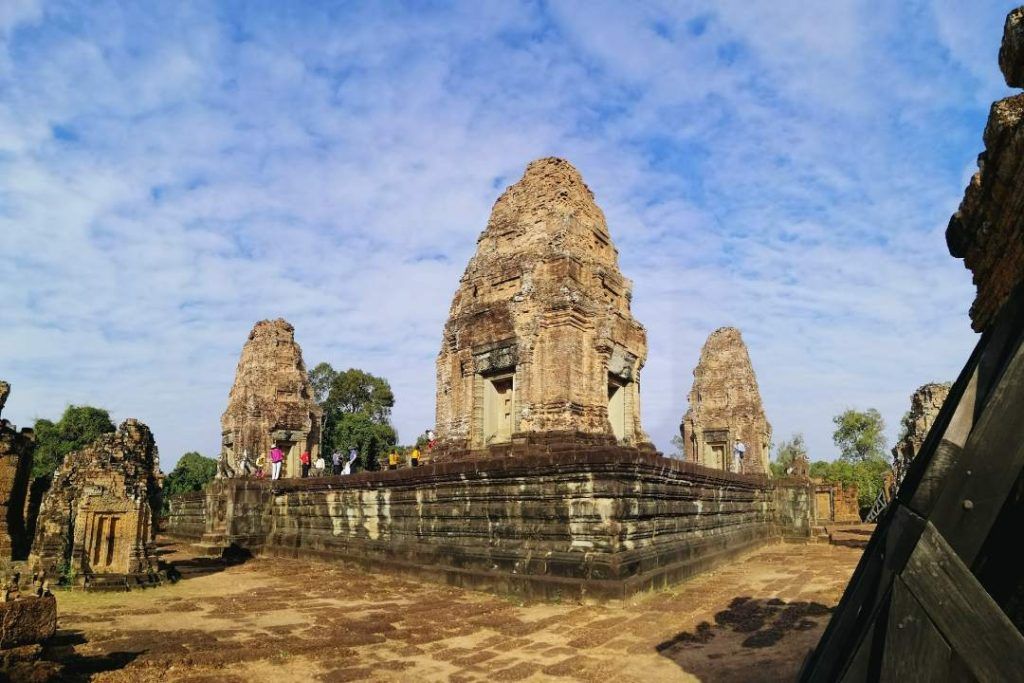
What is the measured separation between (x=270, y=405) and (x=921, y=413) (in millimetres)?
20726

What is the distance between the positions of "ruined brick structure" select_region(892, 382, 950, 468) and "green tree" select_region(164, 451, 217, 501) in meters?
36.4

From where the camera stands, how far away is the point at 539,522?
8.98 meters

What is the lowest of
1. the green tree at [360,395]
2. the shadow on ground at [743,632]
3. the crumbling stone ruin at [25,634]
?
the shadow on ground at [743,632]

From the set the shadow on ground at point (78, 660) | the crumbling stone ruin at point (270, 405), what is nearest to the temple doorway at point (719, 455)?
the crumbling stone ruin at point (270, 405)

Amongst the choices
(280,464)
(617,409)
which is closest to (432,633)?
(617,409)

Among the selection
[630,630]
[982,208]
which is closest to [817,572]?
[630,630]

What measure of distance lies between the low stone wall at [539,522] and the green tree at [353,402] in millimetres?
29167

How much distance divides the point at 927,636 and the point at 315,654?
17.9 ft

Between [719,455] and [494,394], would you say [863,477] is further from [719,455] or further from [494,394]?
[494,394]

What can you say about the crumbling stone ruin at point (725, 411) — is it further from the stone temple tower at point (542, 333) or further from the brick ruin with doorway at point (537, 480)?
the stone temple tower at point (542, 333)

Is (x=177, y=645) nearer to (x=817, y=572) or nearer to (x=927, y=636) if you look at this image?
(x=927, y=636)

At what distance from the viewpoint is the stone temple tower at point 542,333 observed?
12906 millimetres

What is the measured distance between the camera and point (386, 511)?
1177 cm

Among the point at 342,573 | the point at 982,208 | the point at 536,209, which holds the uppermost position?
the point at 536,209
